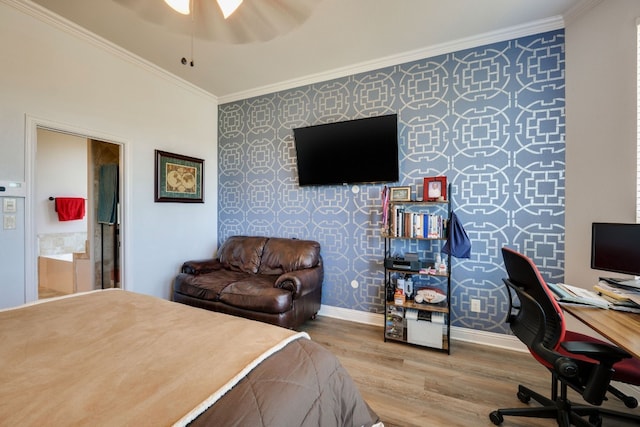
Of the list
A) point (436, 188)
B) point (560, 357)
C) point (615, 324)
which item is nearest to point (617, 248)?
point (615, 324)

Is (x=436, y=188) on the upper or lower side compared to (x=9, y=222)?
upper

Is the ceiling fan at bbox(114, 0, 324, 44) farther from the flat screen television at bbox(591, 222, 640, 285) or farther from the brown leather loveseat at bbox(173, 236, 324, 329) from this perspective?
the flat screen television at bbox(591, 222, 640, 285)

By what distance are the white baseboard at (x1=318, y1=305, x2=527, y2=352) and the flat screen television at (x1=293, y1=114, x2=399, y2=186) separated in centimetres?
156

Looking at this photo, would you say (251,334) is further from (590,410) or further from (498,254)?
(498,254)

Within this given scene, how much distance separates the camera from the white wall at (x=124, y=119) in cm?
211

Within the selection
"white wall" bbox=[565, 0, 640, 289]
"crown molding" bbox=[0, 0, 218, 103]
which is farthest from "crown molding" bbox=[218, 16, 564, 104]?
"crown molding" bbox=[0, 0, 218, 103]

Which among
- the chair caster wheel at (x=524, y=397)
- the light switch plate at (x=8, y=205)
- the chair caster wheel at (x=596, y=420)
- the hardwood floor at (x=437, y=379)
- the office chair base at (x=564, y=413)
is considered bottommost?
the hardwood floor at (x=437, y=379)

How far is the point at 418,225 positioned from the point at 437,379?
1.29 metres

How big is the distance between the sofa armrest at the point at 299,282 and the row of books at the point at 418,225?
984 mm

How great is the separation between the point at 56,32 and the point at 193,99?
4.68ft

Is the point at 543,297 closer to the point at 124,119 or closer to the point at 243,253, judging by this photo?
the point at 243,253

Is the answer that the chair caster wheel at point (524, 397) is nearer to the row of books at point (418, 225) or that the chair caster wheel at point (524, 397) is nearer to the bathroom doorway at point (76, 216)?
the row of books at point (418, 225)

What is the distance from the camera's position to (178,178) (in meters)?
3.40

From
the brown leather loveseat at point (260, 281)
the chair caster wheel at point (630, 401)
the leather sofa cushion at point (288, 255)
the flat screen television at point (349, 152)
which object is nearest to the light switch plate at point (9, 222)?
the brown leather loveseat at point (260, 281)
